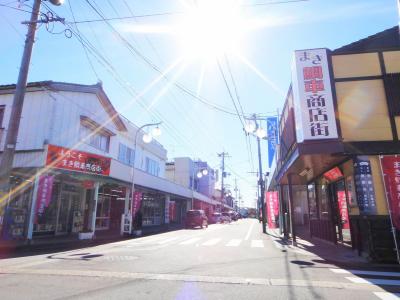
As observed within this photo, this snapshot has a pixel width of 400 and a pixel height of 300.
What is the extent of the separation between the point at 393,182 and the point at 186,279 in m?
7.16

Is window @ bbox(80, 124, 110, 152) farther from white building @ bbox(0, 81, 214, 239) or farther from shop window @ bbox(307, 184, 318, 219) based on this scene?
shop window @ bbox(307, 184, 318, 219)

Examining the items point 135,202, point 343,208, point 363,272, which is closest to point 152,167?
point 135,202

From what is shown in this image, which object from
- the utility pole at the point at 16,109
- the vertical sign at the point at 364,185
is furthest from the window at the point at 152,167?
the vertical sign at the point at 364,185

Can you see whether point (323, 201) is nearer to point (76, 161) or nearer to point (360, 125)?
point (360, 125)

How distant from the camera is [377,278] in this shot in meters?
6.95

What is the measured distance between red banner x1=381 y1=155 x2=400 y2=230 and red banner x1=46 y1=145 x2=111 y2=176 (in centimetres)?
1382

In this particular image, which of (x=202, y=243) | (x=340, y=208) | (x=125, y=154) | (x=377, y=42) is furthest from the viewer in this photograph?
(x=125, y=154)

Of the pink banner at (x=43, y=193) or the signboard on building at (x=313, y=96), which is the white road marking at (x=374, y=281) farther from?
the pink banner at (x=43, y=193)

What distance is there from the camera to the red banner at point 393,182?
8.97m

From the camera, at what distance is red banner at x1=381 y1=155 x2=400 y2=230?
29.4 feet

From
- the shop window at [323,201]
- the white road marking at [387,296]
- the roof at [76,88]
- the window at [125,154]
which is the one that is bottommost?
the white road marking at [387,296]

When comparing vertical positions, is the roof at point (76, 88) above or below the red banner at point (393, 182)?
above

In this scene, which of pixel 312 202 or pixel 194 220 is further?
pixel 194 220

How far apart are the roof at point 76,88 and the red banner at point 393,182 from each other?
1648cm
